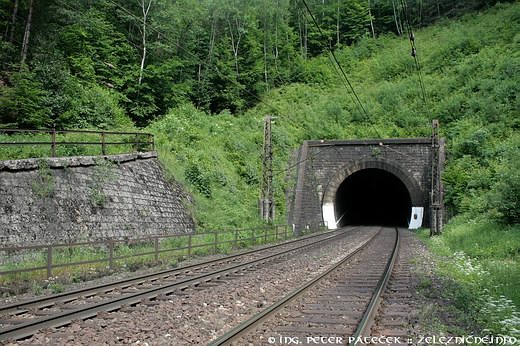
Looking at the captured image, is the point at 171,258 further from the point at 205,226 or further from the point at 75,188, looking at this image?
the point at 205,226

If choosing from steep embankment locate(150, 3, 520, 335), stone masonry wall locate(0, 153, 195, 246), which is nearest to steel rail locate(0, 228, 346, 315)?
stone masonry wall locate(0, 153, 195, 246)

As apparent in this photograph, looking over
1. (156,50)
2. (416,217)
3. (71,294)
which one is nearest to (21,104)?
(71,294)

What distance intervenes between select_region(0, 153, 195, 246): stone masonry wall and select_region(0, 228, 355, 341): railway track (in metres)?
3.72

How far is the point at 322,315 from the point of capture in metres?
7.22

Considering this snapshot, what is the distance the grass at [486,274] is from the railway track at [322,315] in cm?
152

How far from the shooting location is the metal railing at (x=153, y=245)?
33.1 ft

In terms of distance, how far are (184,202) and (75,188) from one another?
6.69 metres

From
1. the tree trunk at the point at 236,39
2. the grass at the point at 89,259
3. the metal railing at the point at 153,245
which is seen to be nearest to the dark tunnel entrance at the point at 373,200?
the metal railing at the point at 153,245

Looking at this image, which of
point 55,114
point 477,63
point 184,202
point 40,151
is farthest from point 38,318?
point 477,63

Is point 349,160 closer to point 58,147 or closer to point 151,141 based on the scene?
point 151,141

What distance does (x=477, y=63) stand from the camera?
37750 millimetres

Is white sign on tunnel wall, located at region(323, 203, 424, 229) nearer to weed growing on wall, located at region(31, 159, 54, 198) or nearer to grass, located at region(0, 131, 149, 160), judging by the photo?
grass, located at region(0, 131, 149, 160)

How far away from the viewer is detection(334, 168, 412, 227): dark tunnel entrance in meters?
38.8

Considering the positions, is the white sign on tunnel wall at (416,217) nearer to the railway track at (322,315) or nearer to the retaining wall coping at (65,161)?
the retaining wall coping at (65,161)
